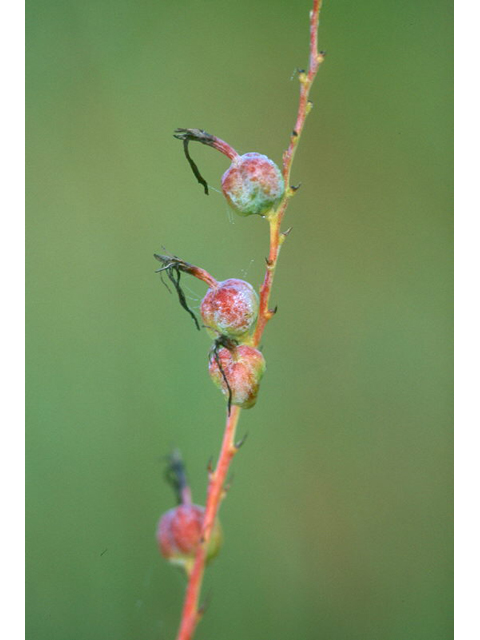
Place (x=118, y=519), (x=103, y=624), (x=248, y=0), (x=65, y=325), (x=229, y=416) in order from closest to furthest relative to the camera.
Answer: (x=229, y=416), (x=103, y=624), (x=118, y=519), (x=65, y=325), (x=248, y=0)

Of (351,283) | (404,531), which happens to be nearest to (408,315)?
(351,283)

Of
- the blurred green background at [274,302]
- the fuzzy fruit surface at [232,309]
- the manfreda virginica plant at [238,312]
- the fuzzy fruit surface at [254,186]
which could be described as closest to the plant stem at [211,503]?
the manfreda virginica plant at [238,312]

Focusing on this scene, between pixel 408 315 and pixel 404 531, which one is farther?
pixel 408 315

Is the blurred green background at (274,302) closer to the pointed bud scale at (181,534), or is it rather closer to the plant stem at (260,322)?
the pointed bud scale at (181,534)

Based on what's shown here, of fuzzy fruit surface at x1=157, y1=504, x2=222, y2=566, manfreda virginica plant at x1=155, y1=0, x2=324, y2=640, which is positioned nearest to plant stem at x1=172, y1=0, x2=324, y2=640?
manfreda virginica plant at x1=155, y1=0, x2=324, y2=640

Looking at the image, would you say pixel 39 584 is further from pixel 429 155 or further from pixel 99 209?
pixel 429 155

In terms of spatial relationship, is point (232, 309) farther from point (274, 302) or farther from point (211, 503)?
point (274, 302)
